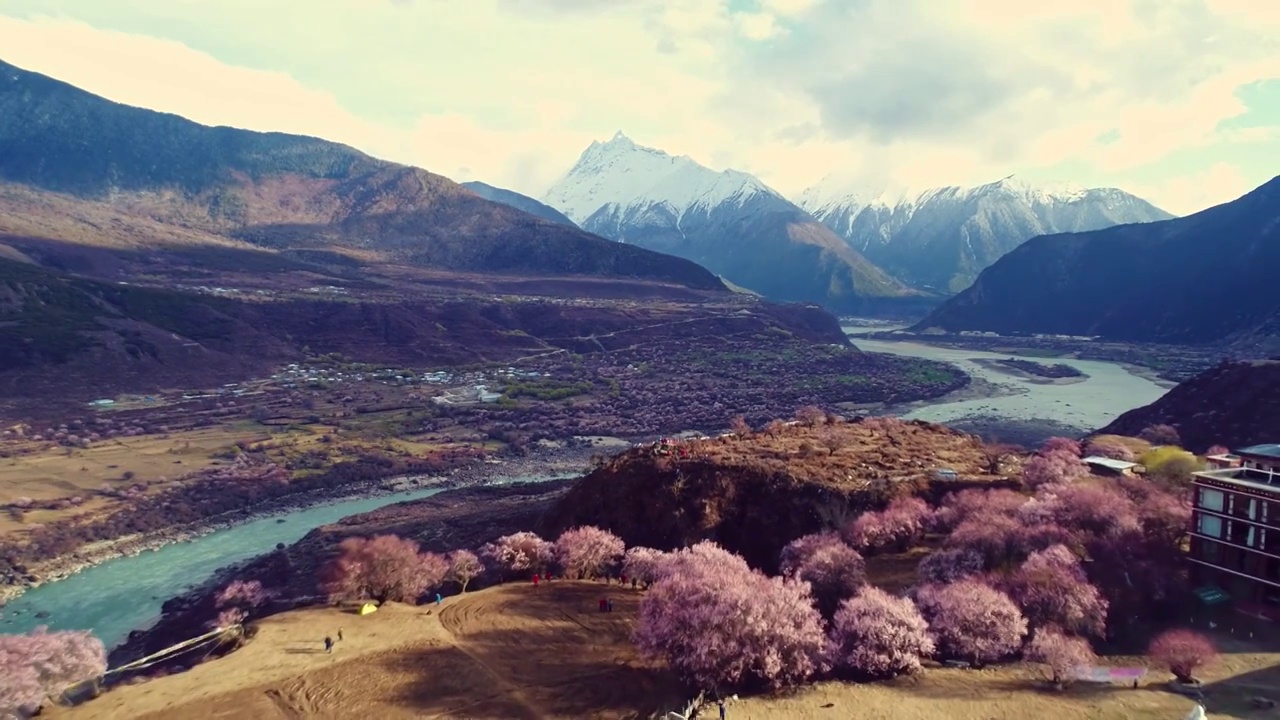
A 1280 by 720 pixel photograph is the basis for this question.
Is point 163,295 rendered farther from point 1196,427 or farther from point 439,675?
point 1196,427

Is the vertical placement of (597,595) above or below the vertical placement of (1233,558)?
below

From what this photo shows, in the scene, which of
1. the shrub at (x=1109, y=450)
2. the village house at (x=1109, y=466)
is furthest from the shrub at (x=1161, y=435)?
the village house at (x=1109, y=466)

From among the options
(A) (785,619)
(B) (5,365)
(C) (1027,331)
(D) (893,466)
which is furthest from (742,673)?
(C) (1027,331)

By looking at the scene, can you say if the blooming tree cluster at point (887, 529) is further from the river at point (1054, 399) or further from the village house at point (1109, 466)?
the river at point (1054, 399)

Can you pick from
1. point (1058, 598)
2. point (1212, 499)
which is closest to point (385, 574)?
point (1058, 598)

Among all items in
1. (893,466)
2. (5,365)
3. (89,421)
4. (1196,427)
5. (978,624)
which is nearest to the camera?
(978,624)
